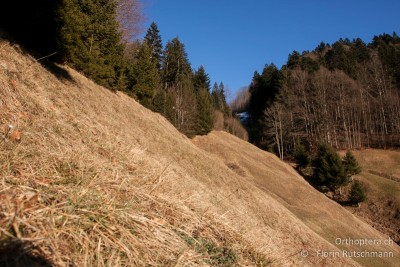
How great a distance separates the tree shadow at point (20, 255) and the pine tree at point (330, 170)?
43339mm

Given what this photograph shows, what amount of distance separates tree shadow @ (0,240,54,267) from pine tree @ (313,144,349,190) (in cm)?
4334

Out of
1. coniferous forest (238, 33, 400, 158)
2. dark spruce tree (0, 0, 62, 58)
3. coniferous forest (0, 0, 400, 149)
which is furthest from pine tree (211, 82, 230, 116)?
dark spruce tree (0, 0, 62, 58)

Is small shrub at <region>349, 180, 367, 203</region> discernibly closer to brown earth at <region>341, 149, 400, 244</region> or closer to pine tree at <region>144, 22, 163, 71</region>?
brown earth at <region>341, 149, 400, 244</region>

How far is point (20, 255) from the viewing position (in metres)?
1.82

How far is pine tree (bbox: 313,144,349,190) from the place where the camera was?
40562mm

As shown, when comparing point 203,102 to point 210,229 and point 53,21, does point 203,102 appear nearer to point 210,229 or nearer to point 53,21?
point 53,21

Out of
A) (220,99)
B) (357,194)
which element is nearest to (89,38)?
(357,194)

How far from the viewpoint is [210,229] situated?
3898 millimetres

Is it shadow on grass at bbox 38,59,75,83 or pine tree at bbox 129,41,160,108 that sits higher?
pine tree at bbox 129,41,160,108

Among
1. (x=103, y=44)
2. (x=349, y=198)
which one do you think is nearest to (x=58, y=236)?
(x=103, y=44)

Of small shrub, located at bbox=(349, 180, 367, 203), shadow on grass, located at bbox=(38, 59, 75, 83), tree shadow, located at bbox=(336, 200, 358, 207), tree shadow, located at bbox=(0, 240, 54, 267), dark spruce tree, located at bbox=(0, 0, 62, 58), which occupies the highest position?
dark spruce tree, located at bbox=(0, 0, 62, 58)

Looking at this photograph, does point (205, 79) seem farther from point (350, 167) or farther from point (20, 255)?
point (20, 255)

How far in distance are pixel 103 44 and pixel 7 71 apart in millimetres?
15211

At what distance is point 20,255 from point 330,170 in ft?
143
